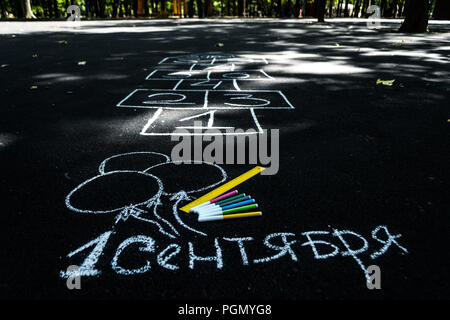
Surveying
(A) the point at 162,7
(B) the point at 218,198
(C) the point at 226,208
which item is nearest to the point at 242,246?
(C) the point at 226,208

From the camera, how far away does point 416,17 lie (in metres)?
13.5

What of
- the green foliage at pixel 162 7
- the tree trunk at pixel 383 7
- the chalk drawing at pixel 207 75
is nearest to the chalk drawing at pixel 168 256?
the chalk drawing at pixel 207 75

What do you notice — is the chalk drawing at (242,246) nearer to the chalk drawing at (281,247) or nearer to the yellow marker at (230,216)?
the chalk drawing at (281,247)

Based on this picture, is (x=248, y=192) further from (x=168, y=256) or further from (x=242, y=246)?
(x=168, y=256)

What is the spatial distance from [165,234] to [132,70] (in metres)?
5.50

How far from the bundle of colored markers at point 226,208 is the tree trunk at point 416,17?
1456 cm

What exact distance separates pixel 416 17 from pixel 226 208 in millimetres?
15363

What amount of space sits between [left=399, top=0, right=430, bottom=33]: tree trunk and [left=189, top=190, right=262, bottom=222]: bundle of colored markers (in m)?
14.6

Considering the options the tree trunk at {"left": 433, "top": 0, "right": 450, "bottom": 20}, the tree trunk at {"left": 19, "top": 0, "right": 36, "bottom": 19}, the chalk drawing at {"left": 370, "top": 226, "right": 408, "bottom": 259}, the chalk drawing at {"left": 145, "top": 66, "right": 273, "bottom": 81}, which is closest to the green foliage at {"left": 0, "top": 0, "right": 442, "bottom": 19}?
the tree trunk at {"left": 19, "top": 0, "right": 36, "bottom": 19}

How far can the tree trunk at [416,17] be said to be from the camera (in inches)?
517

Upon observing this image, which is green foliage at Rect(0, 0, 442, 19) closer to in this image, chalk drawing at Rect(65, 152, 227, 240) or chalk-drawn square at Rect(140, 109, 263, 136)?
chalk-drawn square at Rect(140, 109, 263, 136)

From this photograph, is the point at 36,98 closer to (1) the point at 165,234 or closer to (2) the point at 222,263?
(1) the point at 165,234
